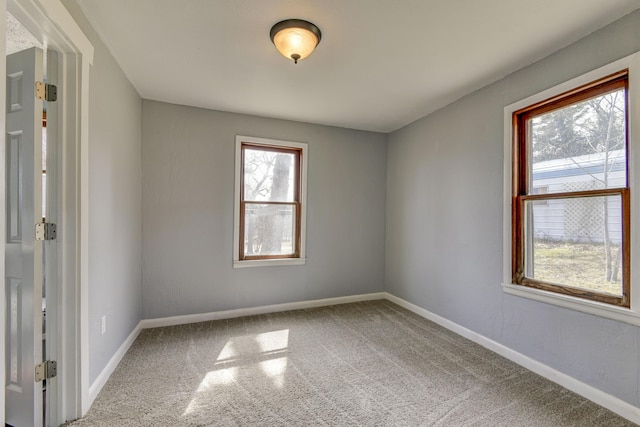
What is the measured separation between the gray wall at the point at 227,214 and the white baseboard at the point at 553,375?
→ 1470 millimetres

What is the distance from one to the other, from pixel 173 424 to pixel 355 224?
3025 mm

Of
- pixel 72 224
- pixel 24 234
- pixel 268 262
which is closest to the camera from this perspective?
pixel 24 234

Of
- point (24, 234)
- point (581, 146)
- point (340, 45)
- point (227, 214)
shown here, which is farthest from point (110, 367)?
point (581, 146)

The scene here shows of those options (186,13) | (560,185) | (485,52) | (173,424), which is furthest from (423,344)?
(186,13)

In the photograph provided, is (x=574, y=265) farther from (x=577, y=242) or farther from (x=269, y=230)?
(x=269, y=230)

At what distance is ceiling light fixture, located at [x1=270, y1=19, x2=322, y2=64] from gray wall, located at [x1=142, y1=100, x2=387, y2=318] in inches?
69.0

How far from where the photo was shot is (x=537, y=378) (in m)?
2.29

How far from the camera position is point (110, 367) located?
7.47 feet

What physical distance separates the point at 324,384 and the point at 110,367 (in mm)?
1641

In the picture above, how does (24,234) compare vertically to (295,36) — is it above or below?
below

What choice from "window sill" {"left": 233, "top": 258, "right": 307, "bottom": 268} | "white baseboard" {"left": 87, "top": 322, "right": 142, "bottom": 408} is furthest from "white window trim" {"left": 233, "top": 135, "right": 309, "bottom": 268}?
"white baseboard" {"left": 87, "top": 322, "right": 142, "bottom": 408}

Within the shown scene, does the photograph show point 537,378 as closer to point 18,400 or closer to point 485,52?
point 485,52

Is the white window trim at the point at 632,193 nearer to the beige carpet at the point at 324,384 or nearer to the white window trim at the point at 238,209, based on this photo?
the beige carpet at the point at 324,384

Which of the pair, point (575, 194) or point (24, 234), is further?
point (575, 194)
